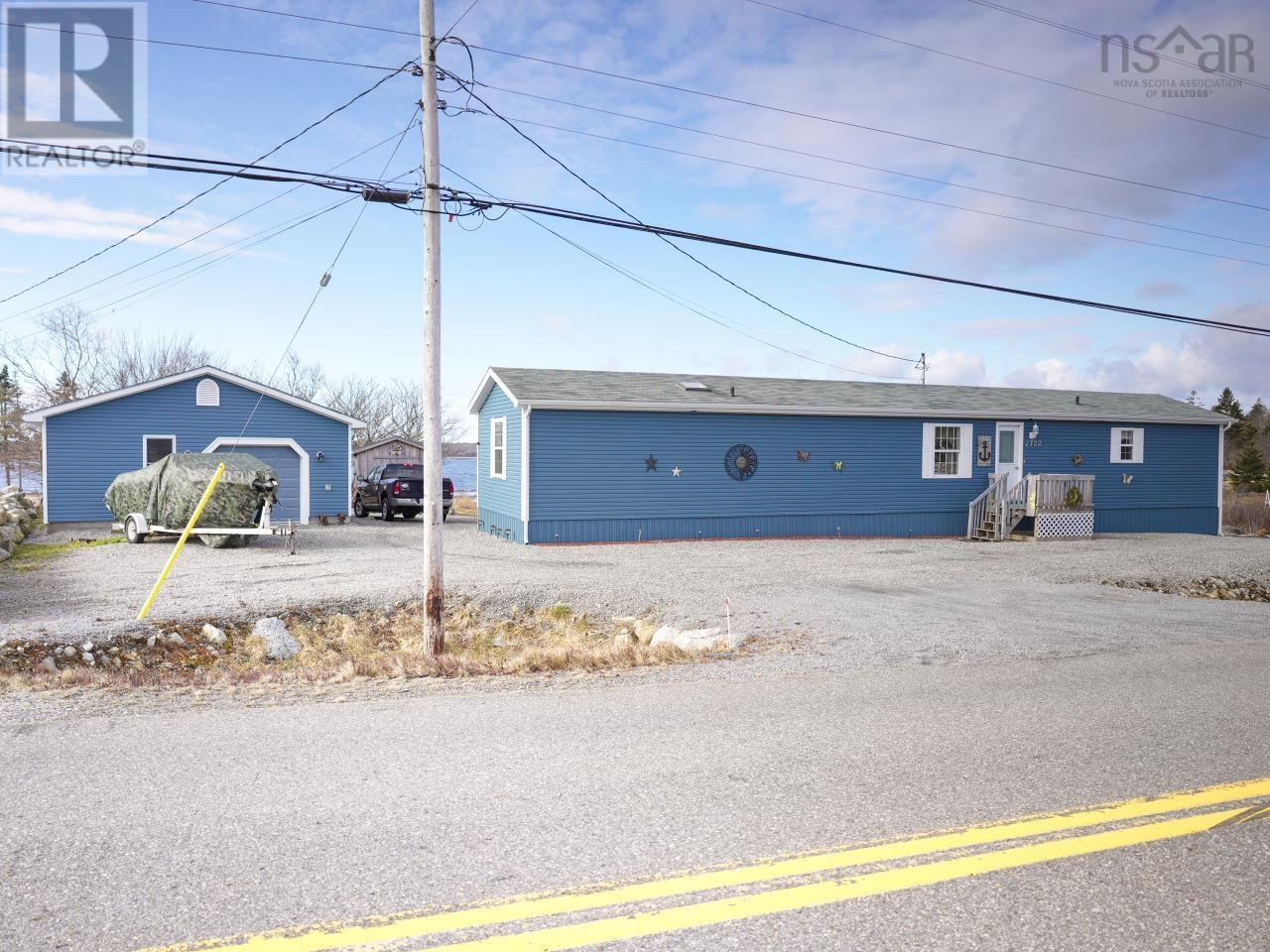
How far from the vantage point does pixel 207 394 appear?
22.5 meters

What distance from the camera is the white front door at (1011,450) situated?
2252 cm

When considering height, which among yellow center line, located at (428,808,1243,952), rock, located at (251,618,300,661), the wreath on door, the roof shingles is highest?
the roof shingles

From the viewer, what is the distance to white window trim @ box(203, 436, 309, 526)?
74.1ft

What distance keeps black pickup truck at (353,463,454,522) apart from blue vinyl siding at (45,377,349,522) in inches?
57.5

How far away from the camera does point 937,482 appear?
2216 centimetres

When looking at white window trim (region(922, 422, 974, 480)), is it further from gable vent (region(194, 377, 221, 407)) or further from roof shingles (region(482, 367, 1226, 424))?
gable vent (region(194, 377, 221, 407))

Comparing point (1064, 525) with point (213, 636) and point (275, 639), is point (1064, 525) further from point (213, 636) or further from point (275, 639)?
point (213, 636)

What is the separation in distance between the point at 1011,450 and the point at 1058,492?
1806 mm

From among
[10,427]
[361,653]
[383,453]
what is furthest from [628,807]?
[10,427]

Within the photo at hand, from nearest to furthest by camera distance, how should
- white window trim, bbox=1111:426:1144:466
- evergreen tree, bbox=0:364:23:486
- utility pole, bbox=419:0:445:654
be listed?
utility pole, bbox=419:0:445:654
white window trim, bbox=1111:426:1144:466
evergreen tree, bbox=0:364:23:486

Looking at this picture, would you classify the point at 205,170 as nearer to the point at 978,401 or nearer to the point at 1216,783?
the point at 1216,783

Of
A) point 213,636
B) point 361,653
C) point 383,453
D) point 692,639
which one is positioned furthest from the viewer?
point 383,453

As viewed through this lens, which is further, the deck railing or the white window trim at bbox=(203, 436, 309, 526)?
the white window trim at bbox=(203, 436, 309, 526)

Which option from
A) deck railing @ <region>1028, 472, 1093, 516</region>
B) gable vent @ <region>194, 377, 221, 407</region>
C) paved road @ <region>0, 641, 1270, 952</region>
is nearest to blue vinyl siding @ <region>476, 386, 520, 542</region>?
gable vent @ <region>194, 377, 221, 407</region>
